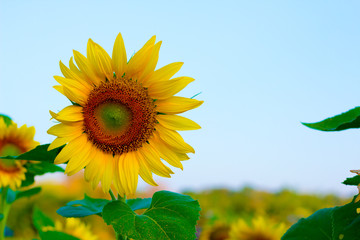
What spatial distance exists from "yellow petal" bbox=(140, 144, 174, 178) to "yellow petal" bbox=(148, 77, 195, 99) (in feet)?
0.77

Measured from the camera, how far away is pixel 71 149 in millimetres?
1651

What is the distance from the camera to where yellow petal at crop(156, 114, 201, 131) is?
168 cm

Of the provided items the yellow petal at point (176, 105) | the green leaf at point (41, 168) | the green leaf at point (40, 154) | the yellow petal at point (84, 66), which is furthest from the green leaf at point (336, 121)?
the green leaf at point (41, 168)

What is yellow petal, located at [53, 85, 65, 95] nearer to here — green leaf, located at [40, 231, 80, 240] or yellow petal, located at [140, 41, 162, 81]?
yellow petal, located at [140, 41, 162, 81]

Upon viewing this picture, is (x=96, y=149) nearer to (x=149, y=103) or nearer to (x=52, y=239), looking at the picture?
(x=149, y=103)

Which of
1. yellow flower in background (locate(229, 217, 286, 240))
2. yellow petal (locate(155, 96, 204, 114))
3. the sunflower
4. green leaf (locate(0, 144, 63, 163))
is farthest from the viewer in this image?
yellow flower in background (locate(229, 217, 286, 240))

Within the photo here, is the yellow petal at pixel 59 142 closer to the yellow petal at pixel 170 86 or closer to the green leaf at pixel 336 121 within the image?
the yellow petal at pixel 170 86

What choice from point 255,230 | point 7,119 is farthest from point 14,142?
point 255,230

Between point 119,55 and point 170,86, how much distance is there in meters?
0.24

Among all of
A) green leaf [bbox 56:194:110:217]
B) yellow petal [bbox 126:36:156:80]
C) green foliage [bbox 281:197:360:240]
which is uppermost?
yellow petal [bbox 126:36:156:80]

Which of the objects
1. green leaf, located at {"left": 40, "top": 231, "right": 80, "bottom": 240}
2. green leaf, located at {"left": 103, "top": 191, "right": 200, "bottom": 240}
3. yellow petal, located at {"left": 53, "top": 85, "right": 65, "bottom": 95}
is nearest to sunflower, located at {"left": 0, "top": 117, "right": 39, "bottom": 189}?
green leaf, located at {"left": 40, "top": 231, "right": 80, "bottom": 240}

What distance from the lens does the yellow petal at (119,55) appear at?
1623mm

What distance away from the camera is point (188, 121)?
1.69 meters

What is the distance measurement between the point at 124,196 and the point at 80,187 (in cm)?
434
